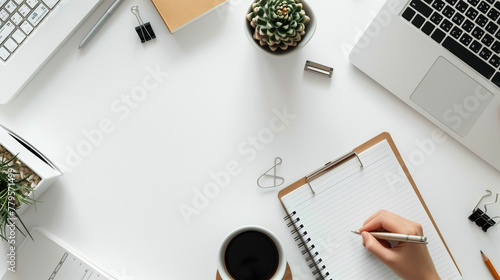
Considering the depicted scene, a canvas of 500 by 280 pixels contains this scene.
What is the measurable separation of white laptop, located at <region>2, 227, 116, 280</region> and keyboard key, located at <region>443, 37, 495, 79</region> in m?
0.83

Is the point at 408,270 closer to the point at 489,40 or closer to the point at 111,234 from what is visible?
the point at 489,40

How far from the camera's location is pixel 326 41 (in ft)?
2.76

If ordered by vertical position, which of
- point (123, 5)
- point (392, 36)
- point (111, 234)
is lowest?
point (111, 234)

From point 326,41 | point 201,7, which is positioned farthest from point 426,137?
point 201,7

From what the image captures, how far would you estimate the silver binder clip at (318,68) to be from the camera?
32.6 inches

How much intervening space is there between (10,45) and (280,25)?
0.53m

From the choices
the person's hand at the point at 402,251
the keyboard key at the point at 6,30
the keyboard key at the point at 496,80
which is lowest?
the keyboard key at the point at 6,30

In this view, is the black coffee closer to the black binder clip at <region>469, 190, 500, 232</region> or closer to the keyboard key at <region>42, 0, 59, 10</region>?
the black binder clip at <region>469, 190, 500, 232</region>

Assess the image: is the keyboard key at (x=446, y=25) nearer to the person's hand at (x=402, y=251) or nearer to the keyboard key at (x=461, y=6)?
the keyboard key at (x=461, y=6)

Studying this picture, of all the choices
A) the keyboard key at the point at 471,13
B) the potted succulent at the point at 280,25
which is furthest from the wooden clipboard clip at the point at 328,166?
the keyboard key at the point at 471,13

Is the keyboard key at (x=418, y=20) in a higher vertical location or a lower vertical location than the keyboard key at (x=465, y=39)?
lower

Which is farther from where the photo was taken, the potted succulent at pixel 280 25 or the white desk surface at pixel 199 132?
the white desk surface at pixel 199 132

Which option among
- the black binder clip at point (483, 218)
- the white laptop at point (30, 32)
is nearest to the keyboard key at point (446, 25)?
the black binder clip at point (483, 218)

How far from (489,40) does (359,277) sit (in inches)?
21.1
